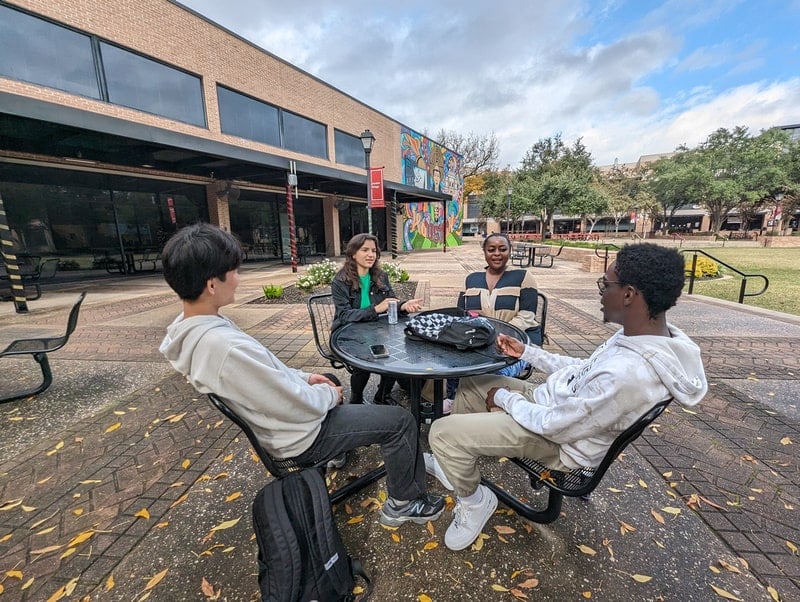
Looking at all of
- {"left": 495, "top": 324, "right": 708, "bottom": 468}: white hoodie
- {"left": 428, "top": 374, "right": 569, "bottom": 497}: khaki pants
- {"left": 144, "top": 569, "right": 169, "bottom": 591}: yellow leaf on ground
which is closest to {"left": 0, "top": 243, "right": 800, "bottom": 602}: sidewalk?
{"left": 144, "top": 569, "right": 169, "bottom": 591}: yellow leaf on ground

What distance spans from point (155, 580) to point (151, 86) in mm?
13145

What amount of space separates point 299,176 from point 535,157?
1406 inches

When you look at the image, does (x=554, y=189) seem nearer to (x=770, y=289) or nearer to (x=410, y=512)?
(x=770, y=289)

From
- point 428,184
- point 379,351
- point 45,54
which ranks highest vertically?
point 45,54

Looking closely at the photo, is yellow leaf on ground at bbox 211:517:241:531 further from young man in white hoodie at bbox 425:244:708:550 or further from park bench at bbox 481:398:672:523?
park bench at bbox 481:398:672:523

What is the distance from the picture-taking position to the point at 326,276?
26.1 ft

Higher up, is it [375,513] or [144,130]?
[144,130]

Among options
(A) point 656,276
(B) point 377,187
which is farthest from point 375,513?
(B) point 377,187

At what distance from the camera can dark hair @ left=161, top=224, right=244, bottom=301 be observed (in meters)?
1.30

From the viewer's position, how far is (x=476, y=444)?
5.16 feet

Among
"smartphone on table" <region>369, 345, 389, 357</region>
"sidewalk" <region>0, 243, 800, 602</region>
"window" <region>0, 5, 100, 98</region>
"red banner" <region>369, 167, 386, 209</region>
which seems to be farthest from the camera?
"red banner" <region>369, 167, 386, 209</region>

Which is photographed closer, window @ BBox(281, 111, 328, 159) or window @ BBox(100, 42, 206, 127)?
window @ BBox(100, 42, 206, 127)

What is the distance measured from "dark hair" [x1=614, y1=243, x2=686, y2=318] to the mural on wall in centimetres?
2201

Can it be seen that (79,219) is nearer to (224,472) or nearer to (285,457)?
(224,472)
